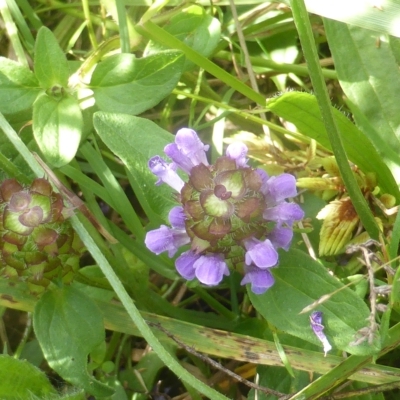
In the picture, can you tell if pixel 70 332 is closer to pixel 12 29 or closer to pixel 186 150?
pixel 186 150

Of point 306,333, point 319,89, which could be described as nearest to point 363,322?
point 306,333

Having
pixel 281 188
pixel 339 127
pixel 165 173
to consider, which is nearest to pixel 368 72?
pixel 339 127

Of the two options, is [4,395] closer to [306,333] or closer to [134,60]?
[306,333]

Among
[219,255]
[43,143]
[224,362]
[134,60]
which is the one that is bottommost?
[224,362]

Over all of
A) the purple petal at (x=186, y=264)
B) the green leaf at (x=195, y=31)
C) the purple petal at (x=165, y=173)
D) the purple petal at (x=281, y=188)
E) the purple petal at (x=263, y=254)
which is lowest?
the purple petal at (x=186, y=264)

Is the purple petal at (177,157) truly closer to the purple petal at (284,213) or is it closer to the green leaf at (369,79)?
the purple petal at (284,213)

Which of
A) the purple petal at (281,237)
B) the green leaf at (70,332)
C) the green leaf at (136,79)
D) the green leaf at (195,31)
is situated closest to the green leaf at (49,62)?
the green leaf at (136,79)
